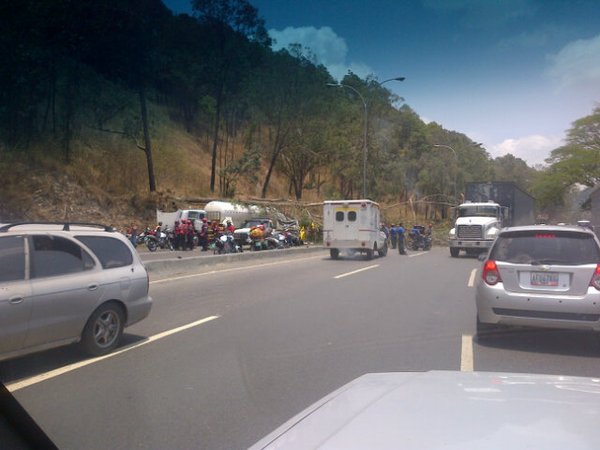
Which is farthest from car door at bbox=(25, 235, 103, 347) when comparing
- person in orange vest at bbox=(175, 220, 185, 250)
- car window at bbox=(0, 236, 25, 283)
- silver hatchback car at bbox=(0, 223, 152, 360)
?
person in orange vest at bbox=(175, 220, 185, 250)

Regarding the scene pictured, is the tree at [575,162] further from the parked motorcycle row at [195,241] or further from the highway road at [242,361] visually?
the highway road at [242,361]

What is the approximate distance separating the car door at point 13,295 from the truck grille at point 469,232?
80.2ft

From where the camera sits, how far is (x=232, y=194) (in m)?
45.9

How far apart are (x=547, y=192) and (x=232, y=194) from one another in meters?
29.6

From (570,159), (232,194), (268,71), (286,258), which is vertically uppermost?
→ (268,71)

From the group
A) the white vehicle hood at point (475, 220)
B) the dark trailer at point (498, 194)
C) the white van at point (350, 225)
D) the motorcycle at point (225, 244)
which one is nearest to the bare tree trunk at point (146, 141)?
the motorcycle at point (225, 244)

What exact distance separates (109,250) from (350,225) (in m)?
18.6

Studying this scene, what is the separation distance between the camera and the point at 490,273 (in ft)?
27.6

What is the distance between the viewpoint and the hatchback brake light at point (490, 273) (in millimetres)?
8328

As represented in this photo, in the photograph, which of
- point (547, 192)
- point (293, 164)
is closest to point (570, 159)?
point (547, 192)

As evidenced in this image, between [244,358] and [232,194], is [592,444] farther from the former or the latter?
[232,194]

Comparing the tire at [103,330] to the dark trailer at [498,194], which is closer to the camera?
the tire at [103,330]

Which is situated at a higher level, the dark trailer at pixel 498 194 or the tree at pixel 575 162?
the tree at pixel 575 162

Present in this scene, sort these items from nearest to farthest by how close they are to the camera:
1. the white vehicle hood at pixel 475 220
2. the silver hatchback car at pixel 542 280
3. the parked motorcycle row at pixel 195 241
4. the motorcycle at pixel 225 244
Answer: the silver hatchback car at pixel 542 280, the motorcycle at pixel 225 244, the white vehicle hood at pixel 475 220, the parked motorcycle row at pixel 195 241
